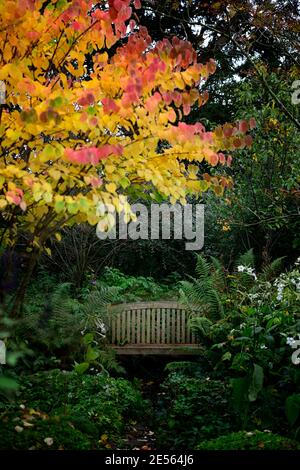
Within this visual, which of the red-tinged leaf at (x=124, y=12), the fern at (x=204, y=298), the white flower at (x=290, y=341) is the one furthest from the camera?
the fern at (x=204, y=298)

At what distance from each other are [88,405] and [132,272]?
527 cm

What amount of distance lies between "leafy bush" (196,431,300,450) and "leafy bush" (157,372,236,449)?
2.33ft

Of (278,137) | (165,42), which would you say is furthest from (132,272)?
(165,42)

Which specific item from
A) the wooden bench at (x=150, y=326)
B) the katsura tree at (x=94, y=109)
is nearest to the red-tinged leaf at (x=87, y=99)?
the katsura tree at (x=94, y=109)

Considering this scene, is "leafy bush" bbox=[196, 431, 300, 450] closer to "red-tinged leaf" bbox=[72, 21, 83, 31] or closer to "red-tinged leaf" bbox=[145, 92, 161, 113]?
"red-tinged leaf" bbox=[145, 92, 161, 113]

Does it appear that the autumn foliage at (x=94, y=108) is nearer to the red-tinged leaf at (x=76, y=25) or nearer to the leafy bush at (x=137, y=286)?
the red-tinged leaf at (x=76, y=25)

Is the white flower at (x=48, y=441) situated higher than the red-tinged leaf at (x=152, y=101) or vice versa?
the red-tinged leaf at (x=152, y=101)

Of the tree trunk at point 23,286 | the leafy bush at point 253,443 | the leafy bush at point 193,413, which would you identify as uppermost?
the tree trunk at point 23,286

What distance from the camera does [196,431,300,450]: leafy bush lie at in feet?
9.85

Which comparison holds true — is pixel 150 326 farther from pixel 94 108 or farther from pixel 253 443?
pixel 94 108

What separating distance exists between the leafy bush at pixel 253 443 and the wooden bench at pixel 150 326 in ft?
10.4

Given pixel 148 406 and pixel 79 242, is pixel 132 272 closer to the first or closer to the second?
pixel 79 242

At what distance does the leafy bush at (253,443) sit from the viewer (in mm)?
3002

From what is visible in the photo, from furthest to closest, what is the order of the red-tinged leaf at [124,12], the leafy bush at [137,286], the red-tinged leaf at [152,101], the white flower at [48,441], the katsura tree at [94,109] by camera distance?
1. the leafy bush at [137,286]
2. the white flower at [48,441]
3. the red-tinged leaf at [124,12]
4. the red-tinged leaf at [152,101]
5. the katsura tree at [94,109]
